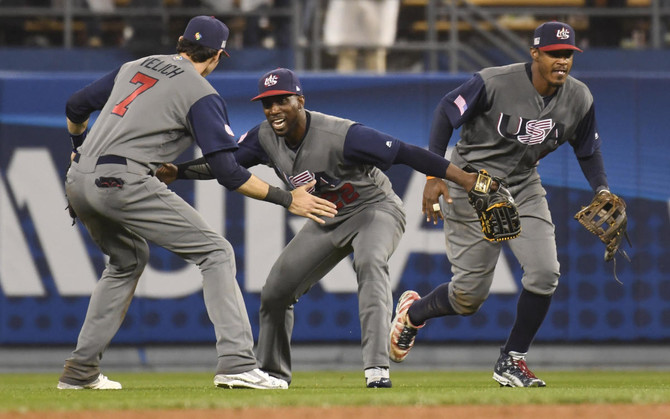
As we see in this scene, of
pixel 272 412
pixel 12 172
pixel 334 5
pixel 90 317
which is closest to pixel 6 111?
pixel 12 172

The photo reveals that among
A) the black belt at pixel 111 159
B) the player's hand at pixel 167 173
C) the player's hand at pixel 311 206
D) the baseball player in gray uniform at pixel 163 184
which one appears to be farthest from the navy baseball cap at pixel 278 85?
the black belt at pixel 111 159

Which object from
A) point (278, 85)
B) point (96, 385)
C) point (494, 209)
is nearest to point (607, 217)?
point (494, 209)

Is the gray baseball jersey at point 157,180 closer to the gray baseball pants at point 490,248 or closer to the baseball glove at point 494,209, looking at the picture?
the baseball glove at point 494,209

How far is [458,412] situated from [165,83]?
2311 mm

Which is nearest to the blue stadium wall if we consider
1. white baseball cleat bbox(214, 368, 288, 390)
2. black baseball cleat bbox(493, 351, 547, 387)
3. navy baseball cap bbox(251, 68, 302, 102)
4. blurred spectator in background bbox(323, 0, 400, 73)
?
blurred spectator in background bbox(323, 0, 400, 73)

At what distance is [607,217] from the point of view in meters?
6.55

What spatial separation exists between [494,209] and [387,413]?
180 cm

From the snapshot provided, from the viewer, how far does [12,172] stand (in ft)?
31.7

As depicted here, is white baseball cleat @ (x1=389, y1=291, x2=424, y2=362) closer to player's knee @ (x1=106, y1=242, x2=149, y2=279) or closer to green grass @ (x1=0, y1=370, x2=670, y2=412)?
green grass @ (x1=0, y1=370, x2=670, y2=412)

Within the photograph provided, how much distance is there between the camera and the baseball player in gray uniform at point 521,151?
6359mm

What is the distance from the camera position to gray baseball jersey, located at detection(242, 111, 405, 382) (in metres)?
6.12

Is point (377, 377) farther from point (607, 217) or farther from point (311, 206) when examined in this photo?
point (607, 217)

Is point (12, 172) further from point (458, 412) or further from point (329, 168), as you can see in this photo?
point (458, 412)

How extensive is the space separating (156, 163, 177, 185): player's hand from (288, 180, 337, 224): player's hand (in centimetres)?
87
